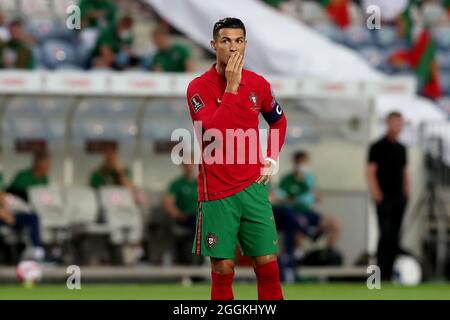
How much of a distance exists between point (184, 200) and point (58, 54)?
3.54 meters

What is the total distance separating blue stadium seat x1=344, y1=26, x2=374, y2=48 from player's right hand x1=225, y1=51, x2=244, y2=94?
47.9 feet

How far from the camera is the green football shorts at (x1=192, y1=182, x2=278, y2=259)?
29.0 feet

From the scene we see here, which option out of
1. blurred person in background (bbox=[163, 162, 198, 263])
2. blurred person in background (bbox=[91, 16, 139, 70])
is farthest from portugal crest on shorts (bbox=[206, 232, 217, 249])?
blurred person in background (bbox=[91, 16, 139, 70])

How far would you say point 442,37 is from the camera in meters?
23.5

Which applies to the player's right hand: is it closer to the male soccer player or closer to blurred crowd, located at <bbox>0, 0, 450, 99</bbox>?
the male soccer player

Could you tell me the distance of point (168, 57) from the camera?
19172 mm

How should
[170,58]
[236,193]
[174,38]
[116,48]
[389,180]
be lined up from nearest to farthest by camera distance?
[236,193], [389,180], [170,58], [116,48], [174,38]

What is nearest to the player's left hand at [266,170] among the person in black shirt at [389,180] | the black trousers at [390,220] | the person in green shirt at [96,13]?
the person in black shirt at [389,180]

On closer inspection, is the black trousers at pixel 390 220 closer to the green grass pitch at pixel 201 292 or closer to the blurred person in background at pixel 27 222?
the green grass pitch at pixel 201 292

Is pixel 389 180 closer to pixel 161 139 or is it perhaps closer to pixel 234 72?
pixel 161 139

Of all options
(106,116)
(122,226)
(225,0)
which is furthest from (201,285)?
(225,0)

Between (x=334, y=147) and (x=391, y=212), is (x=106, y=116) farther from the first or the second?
(x=391, y=212)

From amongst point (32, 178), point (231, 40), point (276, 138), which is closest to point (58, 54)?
point (32, 178)

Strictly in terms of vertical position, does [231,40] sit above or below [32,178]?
above
